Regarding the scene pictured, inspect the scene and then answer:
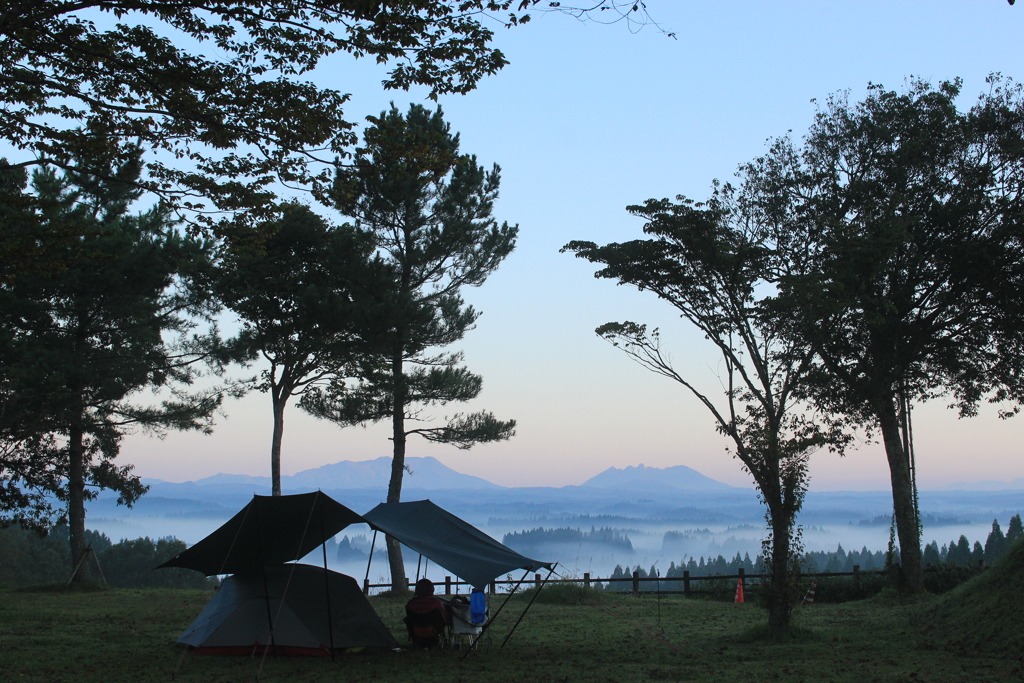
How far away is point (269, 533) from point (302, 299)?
34.7ft

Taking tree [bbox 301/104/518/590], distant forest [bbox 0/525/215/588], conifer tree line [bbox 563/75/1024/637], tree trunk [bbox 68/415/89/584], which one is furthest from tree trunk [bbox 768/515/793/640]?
distant forest [bbox 0/525/215/588]

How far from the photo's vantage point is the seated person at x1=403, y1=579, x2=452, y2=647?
1019 centimetres

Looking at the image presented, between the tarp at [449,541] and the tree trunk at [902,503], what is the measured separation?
38.8 ft

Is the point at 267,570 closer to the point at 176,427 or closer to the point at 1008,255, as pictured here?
the point at 176,427

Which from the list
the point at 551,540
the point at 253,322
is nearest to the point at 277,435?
the point at 253,322

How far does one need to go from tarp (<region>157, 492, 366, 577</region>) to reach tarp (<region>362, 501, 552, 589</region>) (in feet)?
2.07

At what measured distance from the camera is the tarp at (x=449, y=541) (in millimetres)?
9711

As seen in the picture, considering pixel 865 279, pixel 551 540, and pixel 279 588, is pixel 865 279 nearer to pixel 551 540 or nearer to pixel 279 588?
pixel 279 588

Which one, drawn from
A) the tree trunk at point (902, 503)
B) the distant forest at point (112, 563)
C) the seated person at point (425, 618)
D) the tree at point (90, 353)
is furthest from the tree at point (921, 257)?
the distant forest at point (112, 563)

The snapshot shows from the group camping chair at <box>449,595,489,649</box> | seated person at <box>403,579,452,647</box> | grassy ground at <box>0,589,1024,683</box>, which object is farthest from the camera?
camping chair at <box>449,595,489,649</box>

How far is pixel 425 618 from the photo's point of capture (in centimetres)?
1020

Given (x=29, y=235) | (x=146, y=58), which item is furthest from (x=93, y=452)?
(x=146, y=58)

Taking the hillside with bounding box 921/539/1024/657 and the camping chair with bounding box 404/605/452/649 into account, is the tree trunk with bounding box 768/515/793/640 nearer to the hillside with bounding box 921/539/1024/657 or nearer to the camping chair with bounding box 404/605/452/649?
the hillside with bounding box 921/539/1024/657

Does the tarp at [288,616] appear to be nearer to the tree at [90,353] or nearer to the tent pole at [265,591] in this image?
the tent pole at [265,591]
